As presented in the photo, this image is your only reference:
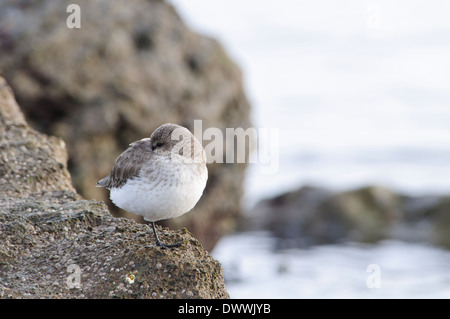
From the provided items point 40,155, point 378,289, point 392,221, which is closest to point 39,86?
point 40,155

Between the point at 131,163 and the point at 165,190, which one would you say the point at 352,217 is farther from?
the point at 165,190

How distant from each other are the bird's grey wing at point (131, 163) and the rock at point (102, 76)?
16.5 ft

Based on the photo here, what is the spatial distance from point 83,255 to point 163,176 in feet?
2.76

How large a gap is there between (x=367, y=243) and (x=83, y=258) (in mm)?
10345

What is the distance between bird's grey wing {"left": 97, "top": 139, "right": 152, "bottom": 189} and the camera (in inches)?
206

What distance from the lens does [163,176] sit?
4.99 meters

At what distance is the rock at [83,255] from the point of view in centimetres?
428

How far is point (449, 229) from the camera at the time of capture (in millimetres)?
14781

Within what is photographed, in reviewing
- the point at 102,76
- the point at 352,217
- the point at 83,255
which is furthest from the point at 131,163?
the point at 352,217

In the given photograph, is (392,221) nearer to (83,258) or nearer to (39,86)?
(39,86)

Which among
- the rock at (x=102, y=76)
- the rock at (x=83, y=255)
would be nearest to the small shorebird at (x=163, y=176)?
the rock at (x=83, y=255)

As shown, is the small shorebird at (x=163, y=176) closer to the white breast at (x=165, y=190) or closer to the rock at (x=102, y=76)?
the white breast at (x=165, y=190)

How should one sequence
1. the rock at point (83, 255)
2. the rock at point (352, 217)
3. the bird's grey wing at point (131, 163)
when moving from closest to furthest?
the rock at point (83, 255)
the bird's grey wing at point (131, 163)
the rock at point (352, 217)
